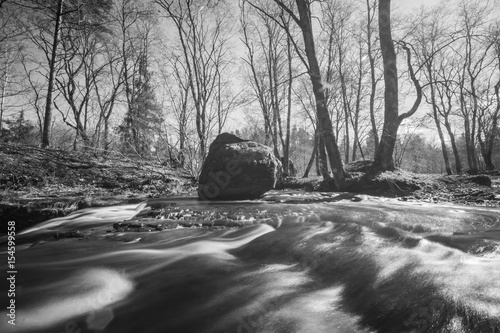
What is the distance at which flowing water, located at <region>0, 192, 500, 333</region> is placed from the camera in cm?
136

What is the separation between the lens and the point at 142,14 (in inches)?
574

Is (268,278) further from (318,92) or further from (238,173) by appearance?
(318,92)

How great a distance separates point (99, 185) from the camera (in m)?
7.34

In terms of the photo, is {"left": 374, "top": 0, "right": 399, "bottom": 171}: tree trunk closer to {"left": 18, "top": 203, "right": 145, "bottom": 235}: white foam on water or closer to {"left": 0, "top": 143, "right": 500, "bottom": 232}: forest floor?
{"left": 0, "top": 143, "right": 500, "bottom": 232}: forest floor

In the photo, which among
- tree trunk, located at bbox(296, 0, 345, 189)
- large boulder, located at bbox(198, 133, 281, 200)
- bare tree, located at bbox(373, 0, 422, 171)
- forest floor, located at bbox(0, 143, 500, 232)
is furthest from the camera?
bare tree, located at bbox(373, 0, 422, 171)

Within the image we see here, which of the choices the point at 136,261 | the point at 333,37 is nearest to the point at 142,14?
the point at 333,37

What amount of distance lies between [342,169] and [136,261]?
6.37 metres

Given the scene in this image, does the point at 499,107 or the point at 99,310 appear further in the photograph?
the point at 499,107

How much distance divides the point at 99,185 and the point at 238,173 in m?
4.52

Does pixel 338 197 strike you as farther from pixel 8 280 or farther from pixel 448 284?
pixel 8 280

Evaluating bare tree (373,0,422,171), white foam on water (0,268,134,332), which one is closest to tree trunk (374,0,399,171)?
bare tree (373,0,422,171)

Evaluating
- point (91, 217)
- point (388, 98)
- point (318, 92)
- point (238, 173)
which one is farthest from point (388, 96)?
point (91, 217)

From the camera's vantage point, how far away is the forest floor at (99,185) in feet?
15.6

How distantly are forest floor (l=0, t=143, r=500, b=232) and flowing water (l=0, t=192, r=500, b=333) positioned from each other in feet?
5.24
